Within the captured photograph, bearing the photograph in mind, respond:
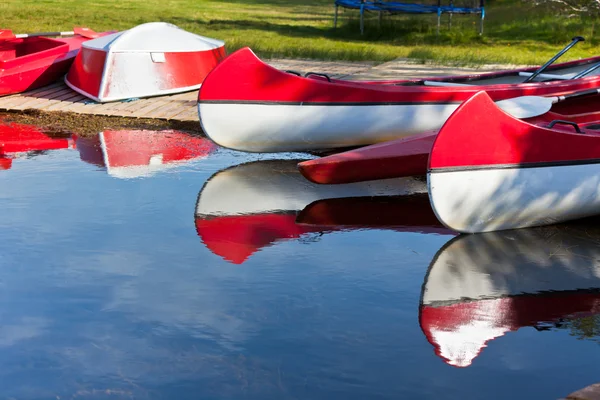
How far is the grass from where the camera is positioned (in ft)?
50.5

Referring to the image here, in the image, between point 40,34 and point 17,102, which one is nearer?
point 17,102

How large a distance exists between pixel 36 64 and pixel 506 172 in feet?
24.8

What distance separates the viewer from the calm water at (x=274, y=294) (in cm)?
450

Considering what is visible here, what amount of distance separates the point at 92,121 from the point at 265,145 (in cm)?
267

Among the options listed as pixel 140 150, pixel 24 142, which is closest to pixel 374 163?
pixel 140 150

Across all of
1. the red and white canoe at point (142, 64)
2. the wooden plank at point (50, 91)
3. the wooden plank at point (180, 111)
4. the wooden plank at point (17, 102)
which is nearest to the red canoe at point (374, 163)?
the wooden plank at point (180, 111)

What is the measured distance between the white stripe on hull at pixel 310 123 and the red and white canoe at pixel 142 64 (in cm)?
264

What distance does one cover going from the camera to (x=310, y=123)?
8.62 m

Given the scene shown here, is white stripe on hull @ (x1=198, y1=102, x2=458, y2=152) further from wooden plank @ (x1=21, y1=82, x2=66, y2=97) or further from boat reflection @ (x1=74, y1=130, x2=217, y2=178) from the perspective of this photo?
wooden plank @ (x1=21, y1=82, x2=66, y2=97)

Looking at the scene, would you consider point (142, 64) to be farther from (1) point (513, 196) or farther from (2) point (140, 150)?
(1) point (513, 196)

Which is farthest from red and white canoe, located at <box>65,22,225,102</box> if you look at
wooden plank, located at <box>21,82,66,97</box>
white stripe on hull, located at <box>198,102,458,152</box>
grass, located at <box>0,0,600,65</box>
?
grass, located at <box>0,0,600,65</box>

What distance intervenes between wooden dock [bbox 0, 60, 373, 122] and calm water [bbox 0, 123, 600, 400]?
236 centimetres

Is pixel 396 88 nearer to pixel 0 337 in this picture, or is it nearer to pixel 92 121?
pixel 92 121

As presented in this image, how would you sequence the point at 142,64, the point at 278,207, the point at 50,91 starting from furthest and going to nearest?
the point at 50,91, the point at 142,64, the point at 278,207
